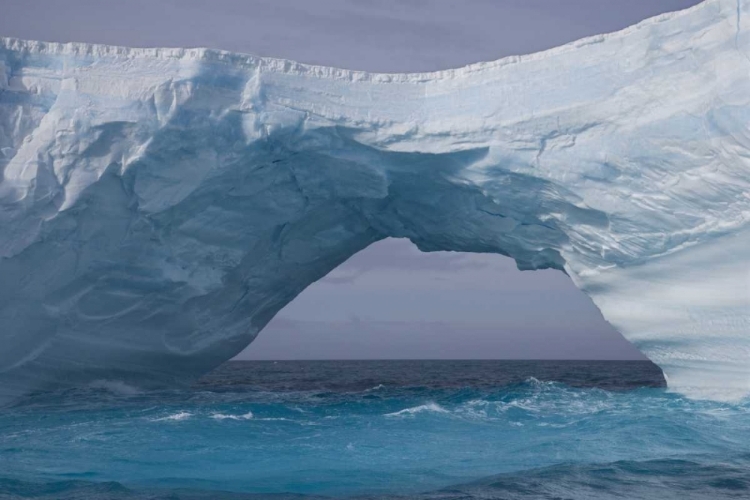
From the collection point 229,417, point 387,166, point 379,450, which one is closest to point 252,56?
point 387,166

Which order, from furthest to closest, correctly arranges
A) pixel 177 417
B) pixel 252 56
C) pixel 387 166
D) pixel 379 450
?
pixel 387 166 → pixel 177 417 → pixel 252 56 → pixel 379 450

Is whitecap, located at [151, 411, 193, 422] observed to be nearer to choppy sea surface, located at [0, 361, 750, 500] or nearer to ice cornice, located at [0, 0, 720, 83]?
choppy sea surface, located at [0, 361, 750, 500]

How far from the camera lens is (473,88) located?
10.6m

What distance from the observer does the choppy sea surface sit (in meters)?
6.78

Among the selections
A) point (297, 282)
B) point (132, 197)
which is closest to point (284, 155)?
point (132, 197)

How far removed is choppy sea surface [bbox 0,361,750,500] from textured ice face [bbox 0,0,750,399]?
4.63 feet

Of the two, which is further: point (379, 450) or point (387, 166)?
point (387, 166)

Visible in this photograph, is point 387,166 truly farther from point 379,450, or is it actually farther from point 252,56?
point 379,450

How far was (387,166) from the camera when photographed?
10961 millimetres

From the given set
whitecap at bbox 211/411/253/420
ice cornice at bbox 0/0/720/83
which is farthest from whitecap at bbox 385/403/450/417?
ice cornice at bbox 0/0/720/83

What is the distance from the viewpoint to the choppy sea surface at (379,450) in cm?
678

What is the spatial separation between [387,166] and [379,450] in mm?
4162

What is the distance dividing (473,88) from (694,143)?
291 cm

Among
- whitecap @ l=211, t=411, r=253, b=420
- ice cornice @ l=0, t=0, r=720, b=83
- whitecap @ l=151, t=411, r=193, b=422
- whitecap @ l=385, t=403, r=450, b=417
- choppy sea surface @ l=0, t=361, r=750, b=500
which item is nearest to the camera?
choppy sea surface @ l=0, t=361, r=750, b=500
